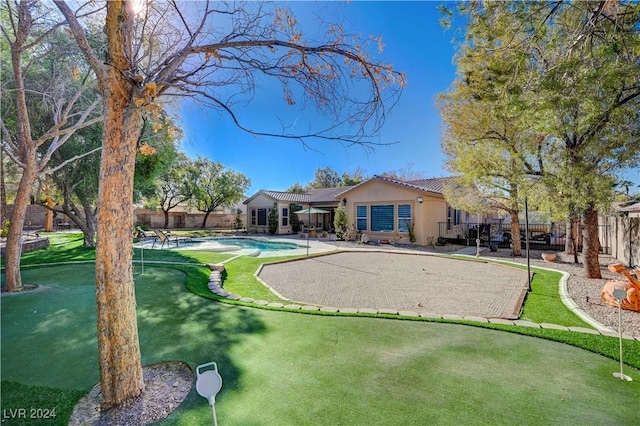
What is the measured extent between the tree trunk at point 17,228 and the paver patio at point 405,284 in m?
5.91

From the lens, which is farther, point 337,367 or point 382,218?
point 382,218

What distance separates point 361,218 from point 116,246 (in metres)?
18.9

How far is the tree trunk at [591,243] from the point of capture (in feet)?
27.8

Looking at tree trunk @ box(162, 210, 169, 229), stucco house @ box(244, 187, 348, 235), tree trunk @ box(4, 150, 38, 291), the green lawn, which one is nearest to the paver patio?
the green lawn

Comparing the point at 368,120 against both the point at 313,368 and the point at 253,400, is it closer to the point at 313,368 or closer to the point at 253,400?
the point at 313,368

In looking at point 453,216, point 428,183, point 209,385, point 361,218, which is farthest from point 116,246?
point 428,183

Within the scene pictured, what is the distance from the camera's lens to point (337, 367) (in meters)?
3.56

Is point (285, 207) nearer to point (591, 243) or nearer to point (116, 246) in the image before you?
point (591, 243)

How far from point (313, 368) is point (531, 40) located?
628 cm

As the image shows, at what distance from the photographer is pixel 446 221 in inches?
773

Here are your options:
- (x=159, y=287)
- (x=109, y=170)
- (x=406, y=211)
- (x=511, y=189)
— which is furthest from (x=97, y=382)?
(x=406, y=211)

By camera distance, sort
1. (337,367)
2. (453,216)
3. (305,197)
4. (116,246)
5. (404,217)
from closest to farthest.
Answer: (116,246) < (337,367) < (404,217) < (453,216) < (305,197)

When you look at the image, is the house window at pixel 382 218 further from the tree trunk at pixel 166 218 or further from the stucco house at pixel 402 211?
the tree trunk at pixel 166 218

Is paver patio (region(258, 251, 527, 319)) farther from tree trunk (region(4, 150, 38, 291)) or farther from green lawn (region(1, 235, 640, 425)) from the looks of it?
tree trunk (region(4, 150, 38, 291))
